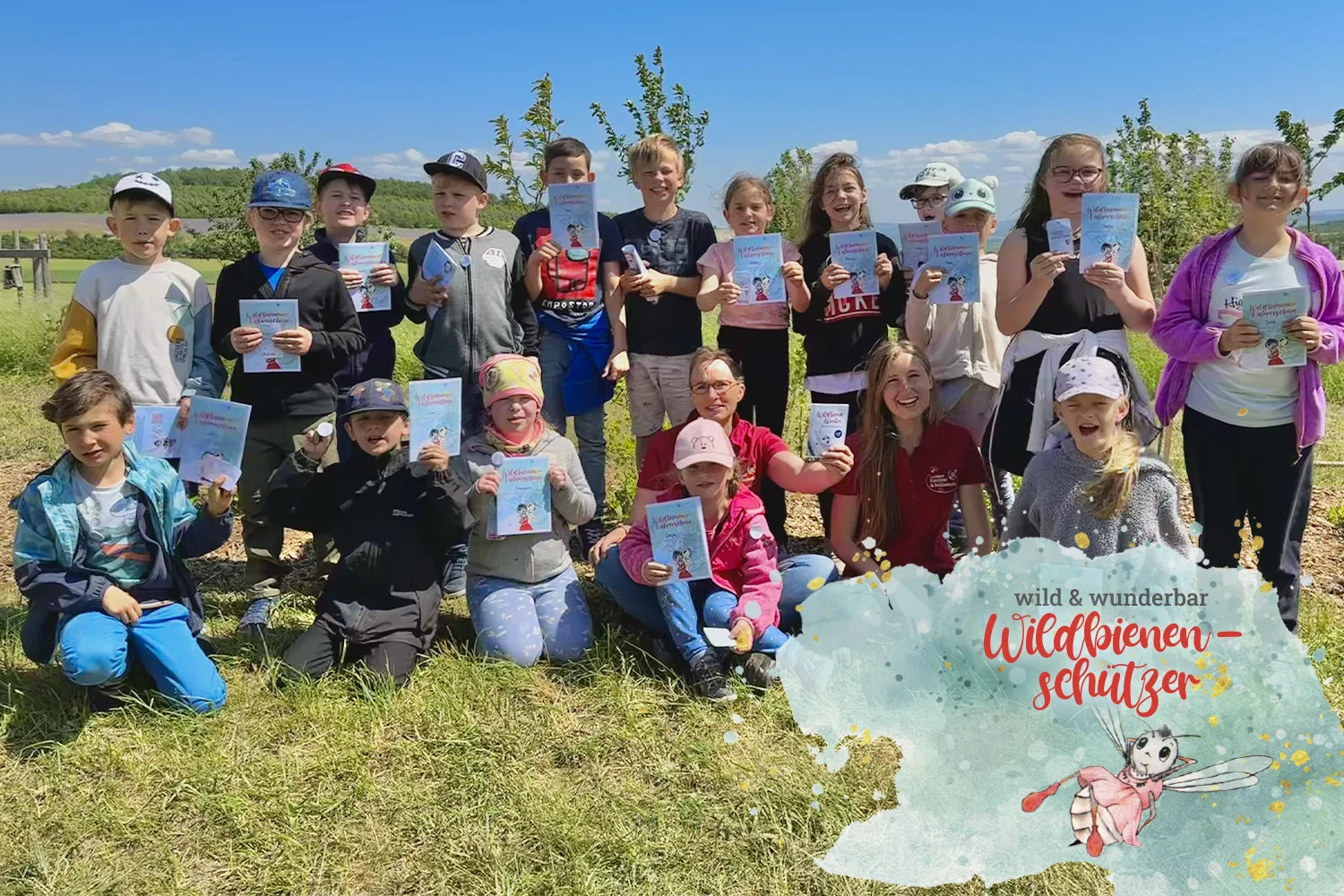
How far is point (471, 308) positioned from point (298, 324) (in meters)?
0.78

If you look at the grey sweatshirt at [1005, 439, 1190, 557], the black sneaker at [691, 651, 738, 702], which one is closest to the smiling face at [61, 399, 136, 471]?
the black sneaker at [691, 651, 738, 702]

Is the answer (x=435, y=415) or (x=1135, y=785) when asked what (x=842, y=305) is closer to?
(x=435, y=415)

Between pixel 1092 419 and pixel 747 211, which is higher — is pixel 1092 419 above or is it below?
below

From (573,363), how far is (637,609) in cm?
143

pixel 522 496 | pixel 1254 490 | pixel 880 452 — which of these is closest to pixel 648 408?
pixel 522 496

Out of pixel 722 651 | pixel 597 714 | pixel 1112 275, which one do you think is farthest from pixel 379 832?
pixel 1112 275

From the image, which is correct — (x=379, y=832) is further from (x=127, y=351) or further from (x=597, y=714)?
(x=127, y=351)

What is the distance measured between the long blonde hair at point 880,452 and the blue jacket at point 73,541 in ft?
8.56

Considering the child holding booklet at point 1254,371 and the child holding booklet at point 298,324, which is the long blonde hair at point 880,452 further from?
the child holding booklet at point 298,324

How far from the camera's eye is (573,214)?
4.46 meters

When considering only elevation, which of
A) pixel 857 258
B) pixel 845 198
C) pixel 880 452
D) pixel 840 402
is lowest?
pixel 880 452

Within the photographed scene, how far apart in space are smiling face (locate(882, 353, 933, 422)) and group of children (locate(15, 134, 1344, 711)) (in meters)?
0.02

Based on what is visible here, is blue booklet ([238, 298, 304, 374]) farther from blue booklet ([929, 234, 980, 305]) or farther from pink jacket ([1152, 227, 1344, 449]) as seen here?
pink jacket ([1152, 227, 1344, 449])

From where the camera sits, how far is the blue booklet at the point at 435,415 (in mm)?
3760
